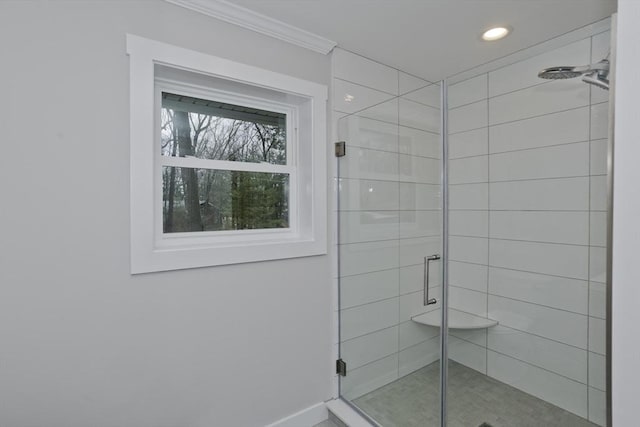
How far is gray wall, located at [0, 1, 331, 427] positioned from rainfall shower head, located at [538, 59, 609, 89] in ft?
4.90

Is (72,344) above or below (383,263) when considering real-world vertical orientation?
below

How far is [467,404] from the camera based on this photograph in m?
1.57

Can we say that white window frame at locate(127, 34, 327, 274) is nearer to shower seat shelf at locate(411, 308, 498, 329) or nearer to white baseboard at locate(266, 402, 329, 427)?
shower seat shelf at locate(411, 308, 498, 329)

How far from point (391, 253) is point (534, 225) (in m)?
0.76

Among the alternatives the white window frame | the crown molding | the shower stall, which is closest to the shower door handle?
the shower stall

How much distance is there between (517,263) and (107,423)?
2068 mm

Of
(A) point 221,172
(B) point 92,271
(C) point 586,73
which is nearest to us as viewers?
(C) point 586,73

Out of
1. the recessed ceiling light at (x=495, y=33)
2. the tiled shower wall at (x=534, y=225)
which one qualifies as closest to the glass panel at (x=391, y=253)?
the tiled shower wall at (x=534, y=225)

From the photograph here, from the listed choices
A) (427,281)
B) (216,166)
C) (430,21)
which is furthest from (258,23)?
(427,281)

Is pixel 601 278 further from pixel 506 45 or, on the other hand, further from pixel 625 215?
→ pixel 506 45

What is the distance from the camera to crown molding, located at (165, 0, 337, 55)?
1.55 meters

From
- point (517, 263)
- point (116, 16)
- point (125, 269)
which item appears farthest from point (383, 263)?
point (116, 16)

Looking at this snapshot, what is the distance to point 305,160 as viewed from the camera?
204cm

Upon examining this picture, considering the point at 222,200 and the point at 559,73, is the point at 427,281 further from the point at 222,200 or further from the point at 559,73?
the point at 222,200
